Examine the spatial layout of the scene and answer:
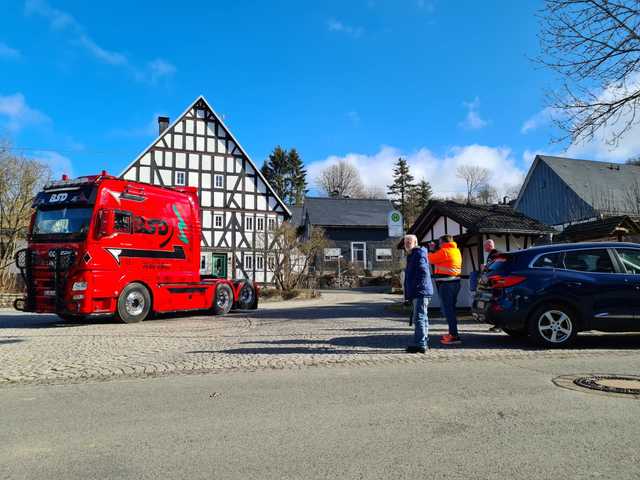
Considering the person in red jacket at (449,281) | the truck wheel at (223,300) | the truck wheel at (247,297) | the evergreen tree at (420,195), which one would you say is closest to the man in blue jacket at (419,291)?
the person in red jacket at (449,281)

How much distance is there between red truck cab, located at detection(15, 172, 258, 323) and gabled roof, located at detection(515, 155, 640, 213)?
88.1 feet

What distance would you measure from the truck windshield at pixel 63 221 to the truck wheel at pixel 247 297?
6.17 meters

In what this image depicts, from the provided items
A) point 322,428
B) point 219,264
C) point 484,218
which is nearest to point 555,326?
point 322,428

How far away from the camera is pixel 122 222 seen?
1178 cm

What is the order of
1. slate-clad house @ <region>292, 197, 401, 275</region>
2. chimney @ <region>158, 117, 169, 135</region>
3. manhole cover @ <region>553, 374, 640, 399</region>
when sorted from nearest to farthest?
1. manhole cover @ <region>553, 374, 640, 399</region>
2. chimney @ <region>158, 117, 169, 135</region>
3. slate-clad house @ <region>292, 197, 401, 275</region>

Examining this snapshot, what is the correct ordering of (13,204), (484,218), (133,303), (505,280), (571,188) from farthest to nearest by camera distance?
(571,188) → (13,204) → (484,218) → (133,303) → (505,280)

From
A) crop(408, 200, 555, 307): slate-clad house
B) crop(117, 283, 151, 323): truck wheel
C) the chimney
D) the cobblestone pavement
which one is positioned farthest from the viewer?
the chimney

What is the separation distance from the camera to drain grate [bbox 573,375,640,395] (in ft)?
16.8

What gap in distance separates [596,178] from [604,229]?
22.5 m

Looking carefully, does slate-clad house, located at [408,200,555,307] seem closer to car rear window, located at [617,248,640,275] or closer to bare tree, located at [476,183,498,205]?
car rear window, located at [617,248,640,275]

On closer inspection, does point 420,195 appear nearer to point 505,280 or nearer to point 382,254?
point 382,254

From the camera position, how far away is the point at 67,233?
11297mm

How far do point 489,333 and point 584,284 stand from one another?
2519mm

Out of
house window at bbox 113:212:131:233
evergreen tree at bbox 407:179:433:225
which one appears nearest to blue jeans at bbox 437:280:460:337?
house window at bbox 113:212:131:233
